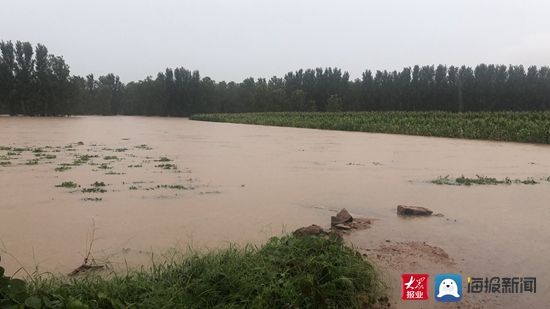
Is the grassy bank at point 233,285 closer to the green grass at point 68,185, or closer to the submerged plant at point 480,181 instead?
the green grass at point 68,185

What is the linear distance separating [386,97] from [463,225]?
58445 millimetres

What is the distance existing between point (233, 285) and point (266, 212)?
8.98 ft

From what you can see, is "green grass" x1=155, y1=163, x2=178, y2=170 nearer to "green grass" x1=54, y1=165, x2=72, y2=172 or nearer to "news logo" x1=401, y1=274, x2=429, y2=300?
"green grass" x1=54, y1=165, x2=72, y2=172

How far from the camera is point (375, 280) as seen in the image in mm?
3342

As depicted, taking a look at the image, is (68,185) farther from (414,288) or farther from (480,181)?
(480,181)

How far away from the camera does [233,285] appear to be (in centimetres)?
303

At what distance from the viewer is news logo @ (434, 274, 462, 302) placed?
126 inches

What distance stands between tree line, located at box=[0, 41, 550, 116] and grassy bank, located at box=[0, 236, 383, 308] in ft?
163

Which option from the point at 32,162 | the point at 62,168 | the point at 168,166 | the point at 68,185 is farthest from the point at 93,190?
the point at 32,162

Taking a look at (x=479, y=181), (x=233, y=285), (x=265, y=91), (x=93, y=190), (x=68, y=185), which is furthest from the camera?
(x=265, y=91)

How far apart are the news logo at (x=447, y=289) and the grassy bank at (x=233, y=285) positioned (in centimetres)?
40

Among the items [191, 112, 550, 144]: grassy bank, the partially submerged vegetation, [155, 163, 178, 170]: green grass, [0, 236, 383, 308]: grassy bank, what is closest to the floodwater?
[155, 163, 178, 170]: green grass

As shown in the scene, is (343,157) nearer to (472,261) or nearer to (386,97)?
(472,261)

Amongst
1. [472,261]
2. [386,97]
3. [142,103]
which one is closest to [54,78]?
[142,103]
